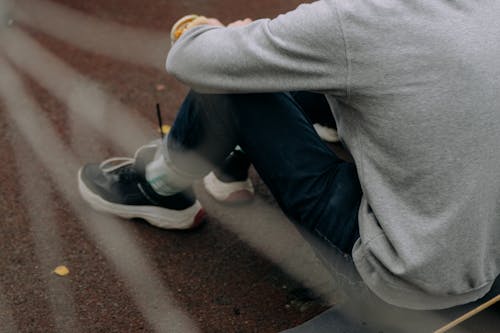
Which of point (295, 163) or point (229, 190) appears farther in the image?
point (229, 190)

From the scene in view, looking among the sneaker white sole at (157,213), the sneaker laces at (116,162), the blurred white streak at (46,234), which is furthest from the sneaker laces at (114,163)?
the blurred white streak at (46,234)

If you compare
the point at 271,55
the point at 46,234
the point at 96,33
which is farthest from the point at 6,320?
the point at 96,33

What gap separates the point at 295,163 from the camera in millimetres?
1896

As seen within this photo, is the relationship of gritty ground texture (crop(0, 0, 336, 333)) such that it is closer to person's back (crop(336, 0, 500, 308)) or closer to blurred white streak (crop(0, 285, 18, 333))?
blurred white streak (crop(0, 285, 18, 333))

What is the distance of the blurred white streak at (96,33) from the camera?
12.0 ft

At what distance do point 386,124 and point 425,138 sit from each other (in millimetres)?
82

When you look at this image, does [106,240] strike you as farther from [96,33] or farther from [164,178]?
→ [96,33]

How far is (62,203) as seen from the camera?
266cm

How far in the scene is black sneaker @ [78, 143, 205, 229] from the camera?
248 cm

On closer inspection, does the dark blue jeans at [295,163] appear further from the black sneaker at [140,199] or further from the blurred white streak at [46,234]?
the blurred white streak at [46,234]

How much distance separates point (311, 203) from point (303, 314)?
1.59 feet

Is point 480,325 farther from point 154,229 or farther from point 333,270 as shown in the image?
point 154,229

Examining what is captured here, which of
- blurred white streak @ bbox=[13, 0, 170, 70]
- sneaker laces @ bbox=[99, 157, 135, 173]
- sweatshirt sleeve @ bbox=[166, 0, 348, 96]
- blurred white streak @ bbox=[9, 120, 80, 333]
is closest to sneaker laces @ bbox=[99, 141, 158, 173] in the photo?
sneaker laces @ bbox=[99, 157, 135, 173]

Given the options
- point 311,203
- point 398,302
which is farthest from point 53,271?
point 398,302
